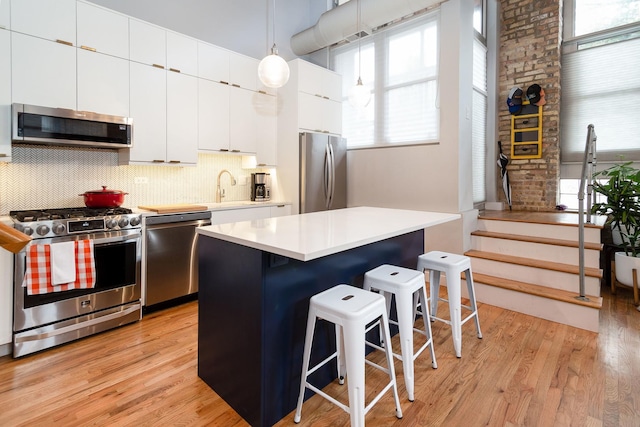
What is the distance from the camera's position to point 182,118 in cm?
362

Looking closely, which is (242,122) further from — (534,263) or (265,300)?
(534,263)

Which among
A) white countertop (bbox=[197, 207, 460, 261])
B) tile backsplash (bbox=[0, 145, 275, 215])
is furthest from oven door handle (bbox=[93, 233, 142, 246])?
white countertop (bbox=[197, 207, 460, 261])

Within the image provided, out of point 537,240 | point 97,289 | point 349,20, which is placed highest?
point 349,20

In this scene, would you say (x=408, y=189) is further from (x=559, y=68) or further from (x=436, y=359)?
(x=559, y=68)

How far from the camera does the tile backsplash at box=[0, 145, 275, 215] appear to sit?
2.88 meters

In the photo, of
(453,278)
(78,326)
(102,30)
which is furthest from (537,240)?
(102,30)

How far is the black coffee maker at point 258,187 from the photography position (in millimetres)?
4547

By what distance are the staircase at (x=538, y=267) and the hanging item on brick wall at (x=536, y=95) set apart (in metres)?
1.75

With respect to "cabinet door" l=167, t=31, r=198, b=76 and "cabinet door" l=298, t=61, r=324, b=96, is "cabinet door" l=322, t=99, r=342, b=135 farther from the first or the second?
"cabinet door" l=167, t=31, r=198, b=76

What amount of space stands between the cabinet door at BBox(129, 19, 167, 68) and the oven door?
167cm

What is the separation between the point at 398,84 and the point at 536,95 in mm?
2092

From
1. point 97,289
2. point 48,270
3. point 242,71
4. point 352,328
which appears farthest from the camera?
point 242,71

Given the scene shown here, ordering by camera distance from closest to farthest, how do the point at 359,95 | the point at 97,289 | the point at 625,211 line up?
1. the point at 97,289
2. the point at 359,95
3. the point at 625,211

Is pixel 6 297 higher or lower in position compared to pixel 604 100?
lower
